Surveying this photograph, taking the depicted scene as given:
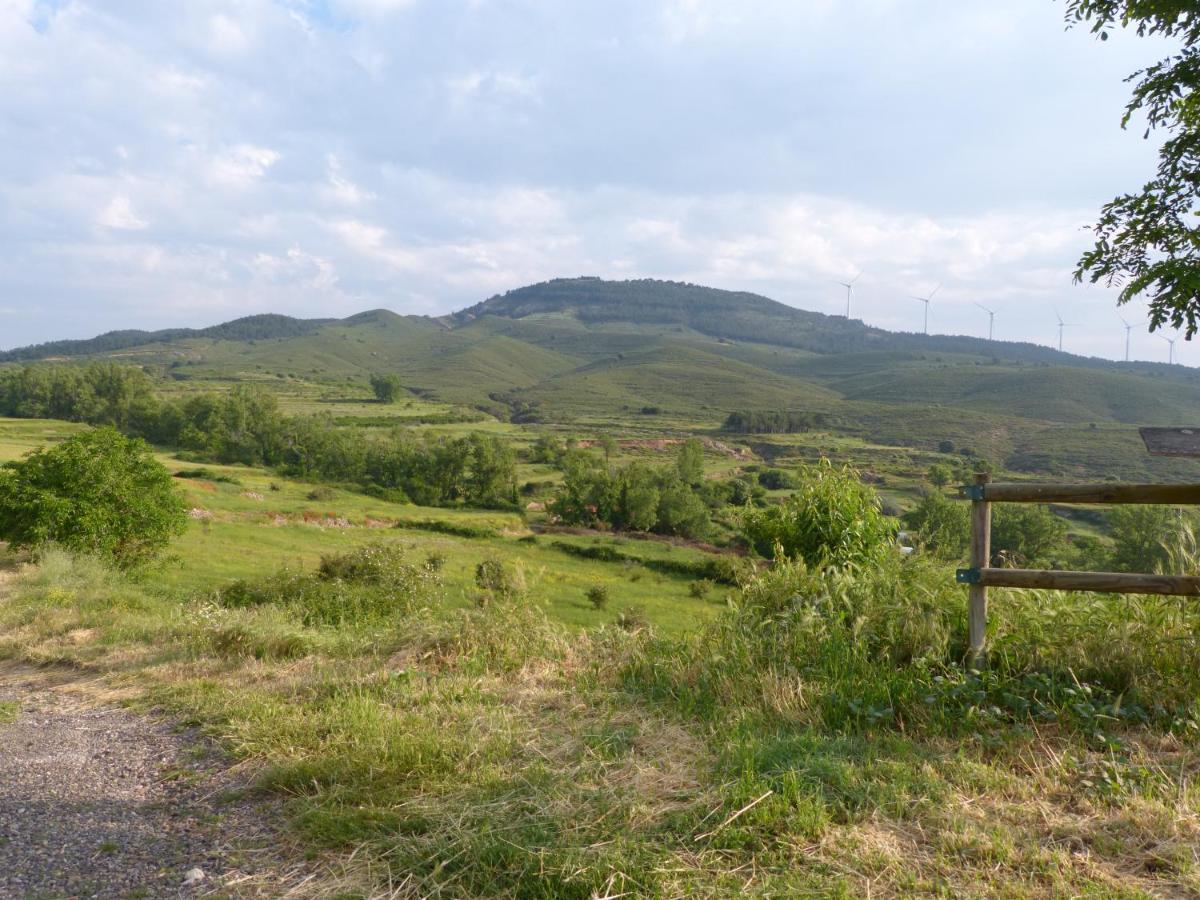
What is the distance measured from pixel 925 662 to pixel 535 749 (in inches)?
112

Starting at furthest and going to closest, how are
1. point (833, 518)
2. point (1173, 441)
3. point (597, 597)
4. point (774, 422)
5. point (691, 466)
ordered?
point (774, 422)
point (691, 466)
point (597, 597)
point (833, 518)
point (1173, 441)

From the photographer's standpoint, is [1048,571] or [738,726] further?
[1048,571]

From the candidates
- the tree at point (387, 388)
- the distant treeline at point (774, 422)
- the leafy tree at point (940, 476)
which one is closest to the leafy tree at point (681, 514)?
the leafy tree at point (940, 476)

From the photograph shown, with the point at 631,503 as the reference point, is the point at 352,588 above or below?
above

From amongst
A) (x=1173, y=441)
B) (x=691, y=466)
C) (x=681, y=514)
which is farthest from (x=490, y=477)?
(x=1173, y=441)

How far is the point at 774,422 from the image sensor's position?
504 ft

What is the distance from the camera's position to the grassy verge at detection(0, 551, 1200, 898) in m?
3.53

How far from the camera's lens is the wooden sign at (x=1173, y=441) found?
4.98 meters

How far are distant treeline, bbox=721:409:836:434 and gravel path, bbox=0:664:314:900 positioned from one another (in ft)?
487

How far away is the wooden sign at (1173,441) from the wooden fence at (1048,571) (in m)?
0.22

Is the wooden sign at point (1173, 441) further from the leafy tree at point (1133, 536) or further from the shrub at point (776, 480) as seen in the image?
the shrub at point (776, 480)

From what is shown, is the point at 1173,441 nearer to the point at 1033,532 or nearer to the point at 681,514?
the point at 1033,532

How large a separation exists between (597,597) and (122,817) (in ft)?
133

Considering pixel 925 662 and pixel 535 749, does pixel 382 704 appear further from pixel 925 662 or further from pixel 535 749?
pixel 925 662
